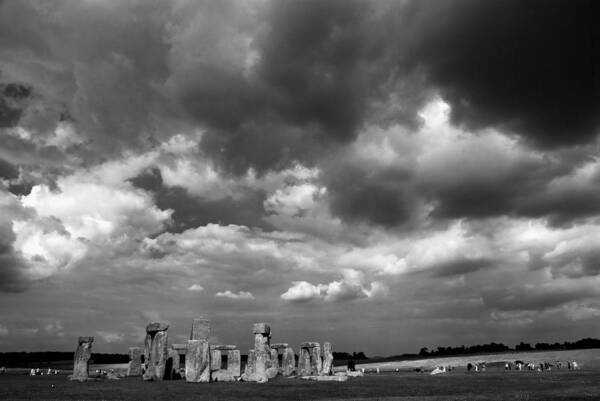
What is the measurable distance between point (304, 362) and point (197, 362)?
12458 mm

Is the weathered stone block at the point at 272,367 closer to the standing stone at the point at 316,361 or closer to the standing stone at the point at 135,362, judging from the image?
the standing stone at the point at 316,361

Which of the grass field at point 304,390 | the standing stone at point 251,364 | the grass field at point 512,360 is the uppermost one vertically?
the standing stone at point 251,364

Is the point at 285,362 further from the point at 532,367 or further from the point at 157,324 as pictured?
the point at 532,367

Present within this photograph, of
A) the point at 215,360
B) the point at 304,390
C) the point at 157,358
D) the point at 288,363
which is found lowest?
the point at 304,390

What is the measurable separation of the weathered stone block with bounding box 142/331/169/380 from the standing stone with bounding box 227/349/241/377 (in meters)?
4.51

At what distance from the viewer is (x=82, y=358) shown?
34250 millimetres

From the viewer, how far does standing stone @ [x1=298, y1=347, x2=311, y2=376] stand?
40.2 meters

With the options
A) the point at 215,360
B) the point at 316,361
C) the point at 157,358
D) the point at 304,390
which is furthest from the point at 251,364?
the point at 304,390

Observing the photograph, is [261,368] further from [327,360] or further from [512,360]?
[512,360]

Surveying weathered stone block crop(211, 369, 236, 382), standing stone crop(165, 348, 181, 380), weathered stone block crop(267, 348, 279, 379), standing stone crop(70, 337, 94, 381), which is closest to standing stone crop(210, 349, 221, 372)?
weathered stone block crop(211, 369, 236, 382)

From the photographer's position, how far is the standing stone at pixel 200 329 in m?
37.3

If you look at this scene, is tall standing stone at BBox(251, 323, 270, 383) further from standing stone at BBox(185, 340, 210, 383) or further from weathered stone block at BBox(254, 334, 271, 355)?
standing stone at BBox(185, 340, 210, 383)

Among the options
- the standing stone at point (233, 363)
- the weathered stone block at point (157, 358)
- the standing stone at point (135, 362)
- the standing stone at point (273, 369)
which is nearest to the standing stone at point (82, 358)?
the weathered stone block at point (157, 358)

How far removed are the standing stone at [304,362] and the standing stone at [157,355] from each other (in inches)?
455
